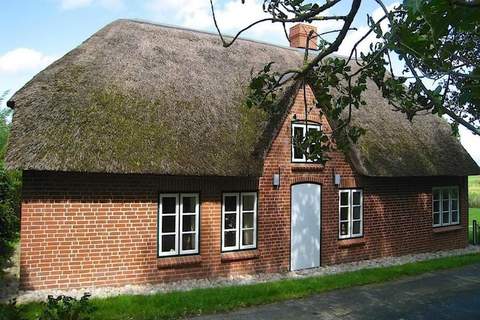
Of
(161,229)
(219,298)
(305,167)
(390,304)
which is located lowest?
(390,304)

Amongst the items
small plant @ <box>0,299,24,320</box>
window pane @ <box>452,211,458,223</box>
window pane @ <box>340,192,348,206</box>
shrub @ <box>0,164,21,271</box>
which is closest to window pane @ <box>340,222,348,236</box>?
window pane @ <box>340,192,348,206</box>

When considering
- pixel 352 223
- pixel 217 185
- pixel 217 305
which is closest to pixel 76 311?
pixel 217 305

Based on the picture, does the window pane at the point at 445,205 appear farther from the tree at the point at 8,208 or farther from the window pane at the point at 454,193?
the tree at the point at 8,208

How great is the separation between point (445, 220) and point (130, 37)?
1262cm

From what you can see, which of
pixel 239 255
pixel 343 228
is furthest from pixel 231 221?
pixel 343 228

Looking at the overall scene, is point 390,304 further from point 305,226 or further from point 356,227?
point 356,227

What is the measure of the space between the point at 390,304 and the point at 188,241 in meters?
4.81

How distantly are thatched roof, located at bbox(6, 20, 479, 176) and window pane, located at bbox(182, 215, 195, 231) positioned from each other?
1.43 m

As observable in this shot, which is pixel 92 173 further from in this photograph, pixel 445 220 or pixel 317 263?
pixel 445 220

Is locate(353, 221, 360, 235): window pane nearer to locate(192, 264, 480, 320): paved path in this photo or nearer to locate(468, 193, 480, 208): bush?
locate(192, 264, 480, 320): paved path

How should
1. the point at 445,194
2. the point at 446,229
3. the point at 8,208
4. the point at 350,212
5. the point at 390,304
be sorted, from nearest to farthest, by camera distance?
the point at 390,304 < the point at 8,208 < the point at 350,212 < the point at 446,229 < the point at 445,194

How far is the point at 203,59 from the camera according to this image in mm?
12578

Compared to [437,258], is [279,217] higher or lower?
higher

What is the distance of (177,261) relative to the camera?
10312 mm
